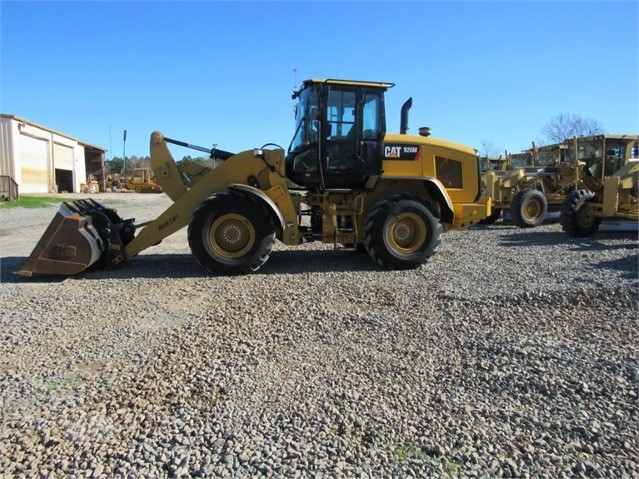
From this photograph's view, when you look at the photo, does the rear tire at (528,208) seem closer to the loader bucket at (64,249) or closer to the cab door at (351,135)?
the cab door at (351,135)

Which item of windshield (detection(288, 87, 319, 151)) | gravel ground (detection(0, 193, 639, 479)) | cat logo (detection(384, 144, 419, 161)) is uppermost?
windshield (detection(288, 87, 319, 151))

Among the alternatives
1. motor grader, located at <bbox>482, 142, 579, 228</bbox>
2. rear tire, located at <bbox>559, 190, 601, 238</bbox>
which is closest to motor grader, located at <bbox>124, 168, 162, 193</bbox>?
motor grader, located at <bbox>482, 142, 579, 228</bbox>

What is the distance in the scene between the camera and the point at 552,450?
278cm

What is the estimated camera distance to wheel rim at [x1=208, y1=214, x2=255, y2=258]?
7.28 metres

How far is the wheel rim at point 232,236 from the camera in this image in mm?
7281

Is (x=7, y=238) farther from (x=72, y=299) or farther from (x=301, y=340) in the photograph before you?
(x=301, y=340)

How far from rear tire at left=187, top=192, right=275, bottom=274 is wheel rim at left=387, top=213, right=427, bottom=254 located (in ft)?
6.21

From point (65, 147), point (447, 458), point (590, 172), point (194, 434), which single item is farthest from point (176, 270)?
point (65, 147)

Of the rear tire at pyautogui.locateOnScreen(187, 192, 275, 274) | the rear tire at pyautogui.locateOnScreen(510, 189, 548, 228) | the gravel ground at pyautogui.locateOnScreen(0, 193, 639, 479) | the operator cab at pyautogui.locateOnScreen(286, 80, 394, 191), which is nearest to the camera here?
the gravel ground at pyautogui.locateOnScreen(0, 193, 639, 479)

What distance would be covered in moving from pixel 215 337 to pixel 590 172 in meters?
14.0

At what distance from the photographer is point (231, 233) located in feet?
24.1

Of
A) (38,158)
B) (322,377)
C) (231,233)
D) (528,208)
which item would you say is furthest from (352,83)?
(38,158)

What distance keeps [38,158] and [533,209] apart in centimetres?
3509

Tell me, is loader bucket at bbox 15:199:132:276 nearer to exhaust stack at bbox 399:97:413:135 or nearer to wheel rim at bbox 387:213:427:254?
wheel rim at bbox 387:213:427:254
